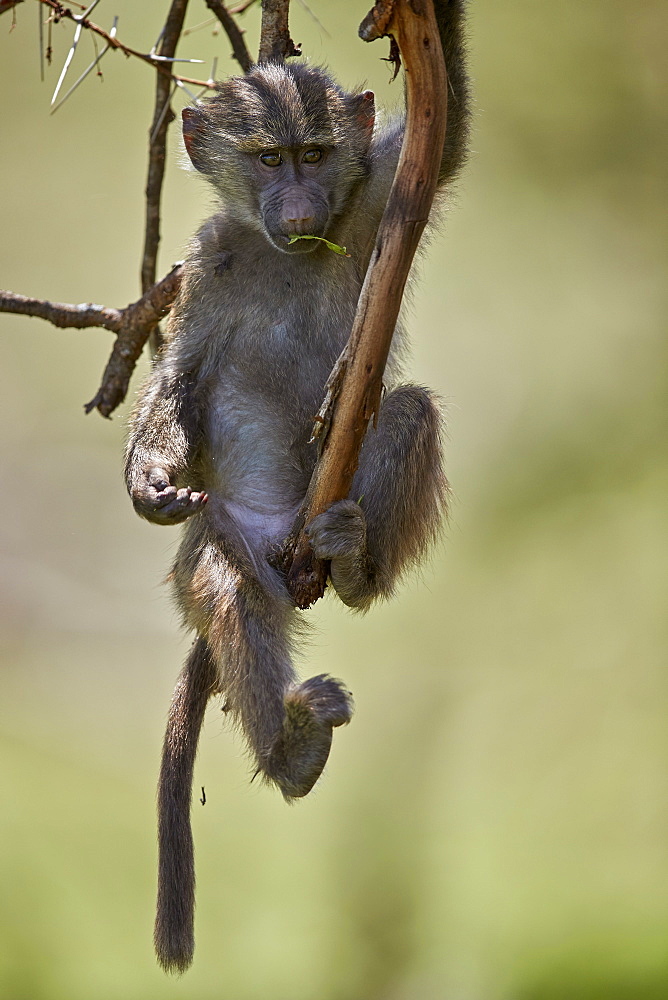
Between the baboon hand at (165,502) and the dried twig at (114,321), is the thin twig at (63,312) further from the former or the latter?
the baboon hand at (165,502)

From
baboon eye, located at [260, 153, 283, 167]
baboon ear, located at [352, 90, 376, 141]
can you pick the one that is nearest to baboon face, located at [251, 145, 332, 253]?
baboon eye, located at [260, 153, 283, 167]

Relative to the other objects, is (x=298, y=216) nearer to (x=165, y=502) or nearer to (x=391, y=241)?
(x=391, y=241)

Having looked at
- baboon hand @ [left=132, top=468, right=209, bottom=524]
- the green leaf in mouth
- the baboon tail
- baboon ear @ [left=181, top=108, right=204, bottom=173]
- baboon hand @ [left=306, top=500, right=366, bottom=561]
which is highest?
baboon ear @ [left=181, top=108, right=204, bottom=173]

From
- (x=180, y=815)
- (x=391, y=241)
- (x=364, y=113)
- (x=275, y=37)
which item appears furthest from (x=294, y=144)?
(x=180, y=815)

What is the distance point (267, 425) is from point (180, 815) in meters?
1.00

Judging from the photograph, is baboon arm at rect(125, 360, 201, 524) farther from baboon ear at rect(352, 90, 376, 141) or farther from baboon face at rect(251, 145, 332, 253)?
baboon ear at rect(352, 90, 376, 141)

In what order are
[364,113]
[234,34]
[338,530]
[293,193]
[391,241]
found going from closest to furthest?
[391,241]
[338,530]
[293,193]
[364,113]
[234,34]

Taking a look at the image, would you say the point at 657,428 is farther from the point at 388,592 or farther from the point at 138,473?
the point at 138,473

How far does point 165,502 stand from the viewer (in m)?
2.32

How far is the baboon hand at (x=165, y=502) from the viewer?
7.59ft

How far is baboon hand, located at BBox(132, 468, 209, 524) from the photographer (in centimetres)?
231

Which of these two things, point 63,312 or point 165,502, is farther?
point 63,312

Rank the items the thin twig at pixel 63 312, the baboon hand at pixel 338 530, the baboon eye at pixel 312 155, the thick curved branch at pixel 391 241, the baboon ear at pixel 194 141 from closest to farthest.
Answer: the thick curved branch at pixel 391 241 → the baboon hand at pixel 338 530 → the baboon eye at pixel 312 155 → the baboon ear at pixel 194 141 → the thin twig at pixel 63 312

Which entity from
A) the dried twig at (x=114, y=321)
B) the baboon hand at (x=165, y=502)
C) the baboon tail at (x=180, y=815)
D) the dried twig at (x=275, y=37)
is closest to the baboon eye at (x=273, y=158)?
the dried twig at (x=275, y=37)
